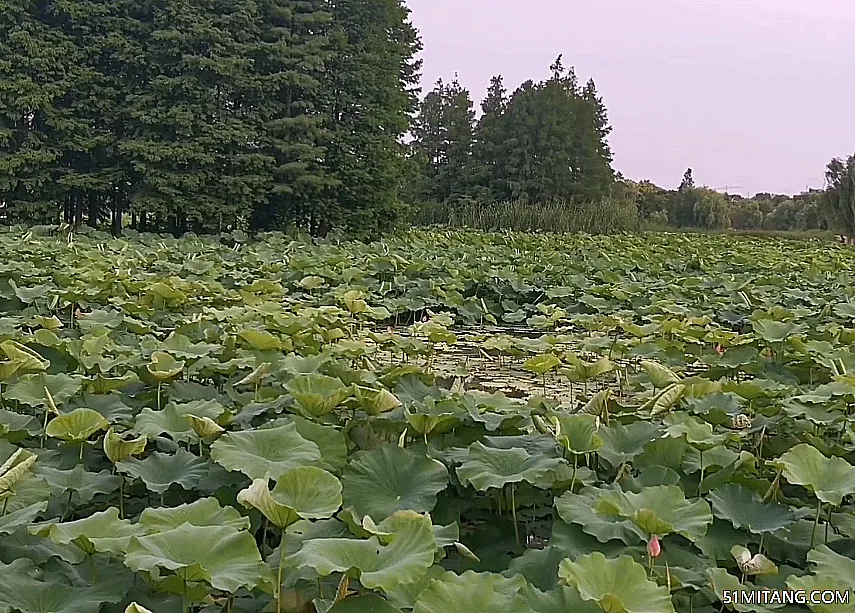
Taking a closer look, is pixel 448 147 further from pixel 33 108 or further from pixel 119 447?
pixel 119 447

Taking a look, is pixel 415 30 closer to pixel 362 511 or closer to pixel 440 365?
pixel 440 365

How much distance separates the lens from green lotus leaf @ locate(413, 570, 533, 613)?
0.88 meters

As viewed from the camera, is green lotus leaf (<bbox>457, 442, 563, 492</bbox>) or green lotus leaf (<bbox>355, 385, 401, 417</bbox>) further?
green lotus leaf (<bbox>355, 385, 401, 417</bbox>)

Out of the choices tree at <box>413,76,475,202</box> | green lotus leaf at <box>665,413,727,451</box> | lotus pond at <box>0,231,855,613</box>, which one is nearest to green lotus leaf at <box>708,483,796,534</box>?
lotus pond at <box>0,231,855,613</box>

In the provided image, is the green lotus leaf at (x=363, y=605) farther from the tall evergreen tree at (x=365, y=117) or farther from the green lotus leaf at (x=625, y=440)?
the tall evergreen tree at (x=365, y=117)

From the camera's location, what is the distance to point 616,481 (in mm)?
1396

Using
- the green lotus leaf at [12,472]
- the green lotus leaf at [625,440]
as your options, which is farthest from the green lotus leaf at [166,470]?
the green lotus leaf at [625,440]

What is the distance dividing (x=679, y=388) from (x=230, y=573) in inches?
46.4

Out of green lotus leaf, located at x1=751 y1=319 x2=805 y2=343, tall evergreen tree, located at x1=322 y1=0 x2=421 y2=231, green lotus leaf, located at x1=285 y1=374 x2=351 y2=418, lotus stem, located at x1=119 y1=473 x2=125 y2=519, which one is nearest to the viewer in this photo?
lotus stem, located at x1=119 y1=473 x2=125 y2=519

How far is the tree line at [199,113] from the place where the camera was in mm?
10977

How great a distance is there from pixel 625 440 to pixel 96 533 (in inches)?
36.9

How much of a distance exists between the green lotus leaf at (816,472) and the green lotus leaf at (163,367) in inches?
50.2

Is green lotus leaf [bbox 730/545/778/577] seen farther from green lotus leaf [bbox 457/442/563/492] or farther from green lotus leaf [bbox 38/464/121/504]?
green lotus leaf [bbox 38/464/121/504]

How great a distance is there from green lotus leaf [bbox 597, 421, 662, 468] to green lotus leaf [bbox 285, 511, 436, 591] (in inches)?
21.6
